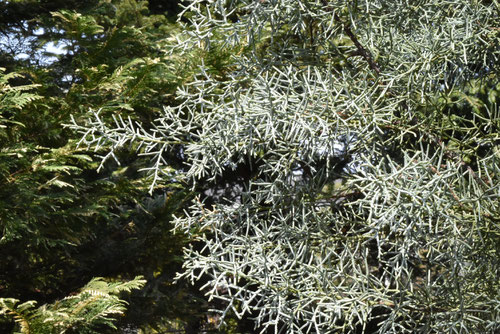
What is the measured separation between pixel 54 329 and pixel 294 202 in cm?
154

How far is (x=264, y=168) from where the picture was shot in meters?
3.16

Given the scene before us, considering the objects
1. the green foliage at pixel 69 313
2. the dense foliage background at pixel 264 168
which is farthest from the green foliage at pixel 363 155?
the green foliage at pixel 69 313

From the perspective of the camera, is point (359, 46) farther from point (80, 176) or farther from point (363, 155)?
point (80, 176)

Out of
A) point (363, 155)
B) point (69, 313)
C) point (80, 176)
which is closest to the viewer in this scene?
point (363, 155)

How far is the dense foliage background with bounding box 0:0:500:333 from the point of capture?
2.44 metres

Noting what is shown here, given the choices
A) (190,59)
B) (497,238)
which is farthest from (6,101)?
(497,238)

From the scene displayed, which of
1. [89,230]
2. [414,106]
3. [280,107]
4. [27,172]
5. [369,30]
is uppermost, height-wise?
[369,30]

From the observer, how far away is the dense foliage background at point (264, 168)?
2439 millimetres

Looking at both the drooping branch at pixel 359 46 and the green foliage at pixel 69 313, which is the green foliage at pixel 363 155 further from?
the green foliage at pixel 69 313

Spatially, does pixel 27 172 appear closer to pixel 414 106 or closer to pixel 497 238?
pixel 414 106

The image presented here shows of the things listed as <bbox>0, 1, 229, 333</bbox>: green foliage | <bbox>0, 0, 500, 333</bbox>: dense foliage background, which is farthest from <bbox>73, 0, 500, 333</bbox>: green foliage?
<bbox>0, 1, 229, 333</bbox>: green foliage

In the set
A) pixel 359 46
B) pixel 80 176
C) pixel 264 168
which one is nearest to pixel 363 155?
pixel 359 46

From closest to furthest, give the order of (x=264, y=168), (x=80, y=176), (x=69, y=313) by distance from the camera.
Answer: (x=69, y=313), (x=264, y=168), (x=80, y=176)

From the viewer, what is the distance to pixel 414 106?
2.72m
